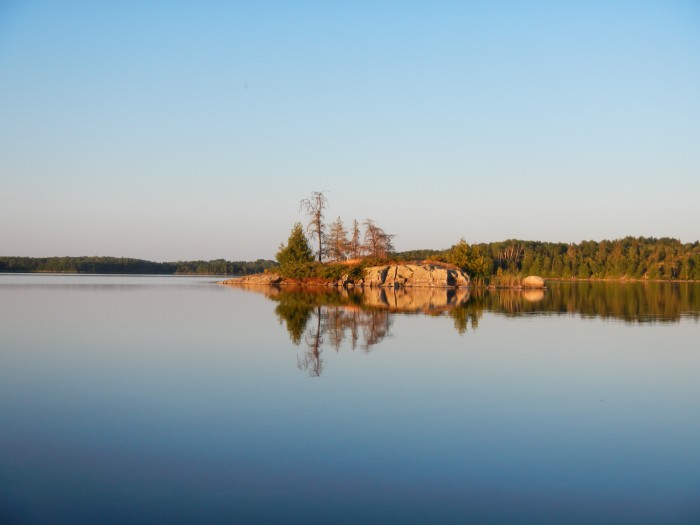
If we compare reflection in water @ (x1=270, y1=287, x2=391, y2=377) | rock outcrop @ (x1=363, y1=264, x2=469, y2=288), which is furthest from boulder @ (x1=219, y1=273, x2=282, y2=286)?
reflection in water @ (x1=270, y1=287, x2=391, y2=377)

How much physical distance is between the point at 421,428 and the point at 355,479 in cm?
192

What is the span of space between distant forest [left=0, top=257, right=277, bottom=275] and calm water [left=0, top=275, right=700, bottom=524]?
353ft

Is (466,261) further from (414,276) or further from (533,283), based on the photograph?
(414,276)

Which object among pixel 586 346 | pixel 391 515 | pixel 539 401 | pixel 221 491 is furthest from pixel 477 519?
pixel 586 346

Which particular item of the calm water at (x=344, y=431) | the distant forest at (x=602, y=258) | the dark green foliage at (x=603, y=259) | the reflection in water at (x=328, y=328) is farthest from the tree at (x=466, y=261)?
the calm water at (x=344, y=431)

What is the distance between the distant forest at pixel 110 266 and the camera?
360 ft

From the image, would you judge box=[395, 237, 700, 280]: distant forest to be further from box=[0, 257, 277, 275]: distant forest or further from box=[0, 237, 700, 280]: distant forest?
box=[0, 257, 277, 275]: distant forest

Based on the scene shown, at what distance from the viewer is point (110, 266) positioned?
4537 inches

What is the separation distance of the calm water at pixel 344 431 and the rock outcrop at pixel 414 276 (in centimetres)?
4206

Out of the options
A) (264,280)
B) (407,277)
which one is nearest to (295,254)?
(264,280)

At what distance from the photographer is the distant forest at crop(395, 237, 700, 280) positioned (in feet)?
352

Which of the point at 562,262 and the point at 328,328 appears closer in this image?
the point at 328,328

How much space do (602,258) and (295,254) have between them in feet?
254

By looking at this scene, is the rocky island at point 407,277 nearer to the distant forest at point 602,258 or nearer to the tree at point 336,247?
the tree at point 336,247
